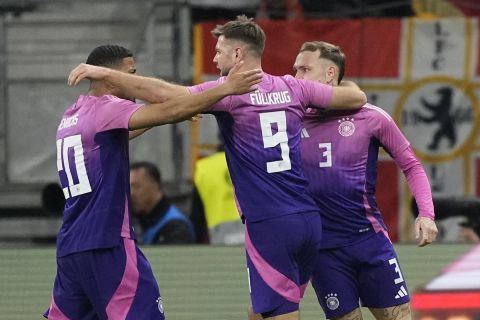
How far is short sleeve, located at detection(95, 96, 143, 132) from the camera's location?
6.70m

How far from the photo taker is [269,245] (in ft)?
22.9

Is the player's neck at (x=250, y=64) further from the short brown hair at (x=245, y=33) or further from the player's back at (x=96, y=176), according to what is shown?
the player's back at (x=96, y=176)

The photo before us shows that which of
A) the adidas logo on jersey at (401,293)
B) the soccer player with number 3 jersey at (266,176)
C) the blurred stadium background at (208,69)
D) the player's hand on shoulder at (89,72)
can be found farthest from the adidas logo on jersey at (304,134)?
the blurred stadium background at (208,69)

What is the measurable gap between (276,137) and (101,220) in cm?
98

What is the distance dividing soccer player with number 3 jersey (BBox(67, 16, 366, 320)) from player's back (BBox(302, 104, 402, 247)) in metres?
0.64

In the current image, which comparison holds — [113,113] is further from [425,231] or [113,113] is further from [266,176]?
[425,231]

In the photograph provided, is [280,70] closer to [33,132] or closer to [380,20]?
[380,20]

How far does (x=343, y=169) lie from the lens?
304 inches

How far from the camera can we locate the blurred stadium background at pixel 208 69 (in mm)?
13188

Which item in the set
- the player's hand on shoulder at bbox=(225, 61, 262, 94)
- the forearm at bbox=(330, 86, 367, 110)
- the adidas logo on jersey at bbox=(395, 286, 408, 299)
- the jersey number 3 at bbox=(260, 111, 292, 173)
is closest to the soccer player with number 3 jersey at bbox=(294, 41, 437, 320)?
the adidas logo on jersey at bbox=(395, 286, 408, 299)

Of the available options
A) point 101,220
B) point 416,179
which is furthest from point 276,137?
point 416,179

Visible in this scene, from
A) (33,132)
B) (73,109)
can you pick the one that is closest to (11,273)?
(73,109)

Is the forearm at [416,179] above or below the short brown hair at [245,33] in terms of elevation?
below

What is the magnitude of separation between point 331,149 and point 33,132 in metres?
6.59
